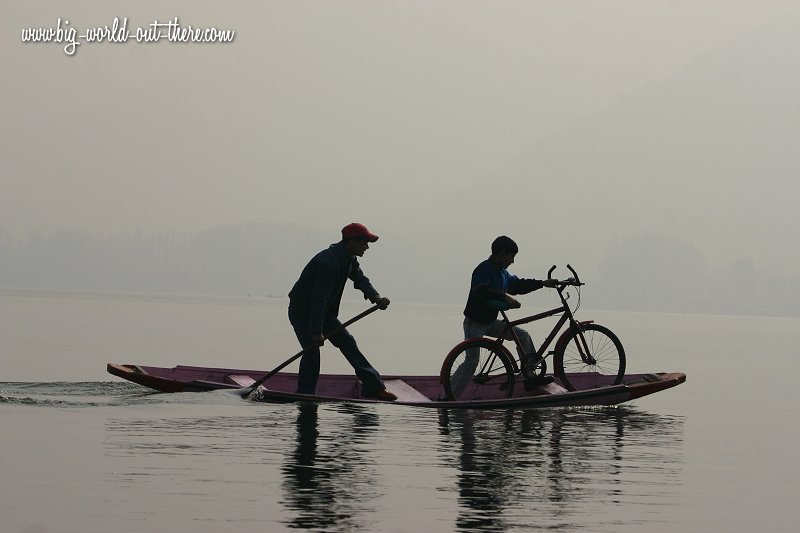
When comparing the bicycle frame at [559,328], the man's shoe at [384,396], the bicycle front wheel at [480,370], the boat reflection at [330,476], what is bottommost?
the boat reflection at [330,476]

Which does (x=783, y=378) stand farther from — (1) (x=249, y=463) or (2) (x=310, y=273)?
(1) (x=249, y=463)

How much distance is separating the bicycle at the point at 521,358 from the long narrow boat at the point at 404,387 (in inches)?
9.6

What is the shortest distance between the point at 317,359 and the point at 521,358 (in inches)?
118

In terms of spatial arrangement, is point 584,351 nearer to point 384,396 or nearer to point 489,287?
point 489,287

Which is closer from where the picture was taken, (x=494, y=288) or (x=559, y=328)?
(x=494, y=288)

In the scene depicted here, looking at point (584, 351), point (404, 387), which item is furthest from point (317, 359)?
point (584, 351)

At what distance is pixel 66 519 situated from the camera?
31.7 feet

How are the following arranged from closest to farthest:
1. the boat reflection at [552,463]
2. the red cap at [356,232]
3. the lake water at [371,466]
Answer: the lake water at [371,466] < the boat reflection at [552,463] < the red cap at [356,232]

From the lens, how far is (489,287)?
17.6 metres

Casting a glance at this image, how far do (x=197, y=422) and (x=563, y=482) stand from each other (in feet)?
21.1

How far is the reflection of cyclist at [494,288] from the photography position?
1755 cm

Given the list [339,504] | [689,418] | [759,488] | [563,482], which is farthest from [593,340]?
[339,504]

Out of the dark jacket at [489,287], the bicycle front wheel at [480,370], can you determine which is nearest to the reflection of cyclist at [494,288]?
the dark jacket at [489,287]

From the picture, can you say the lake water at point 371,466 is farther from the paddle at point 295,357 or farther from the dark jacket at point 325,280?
the dark jacket at point 325,280
